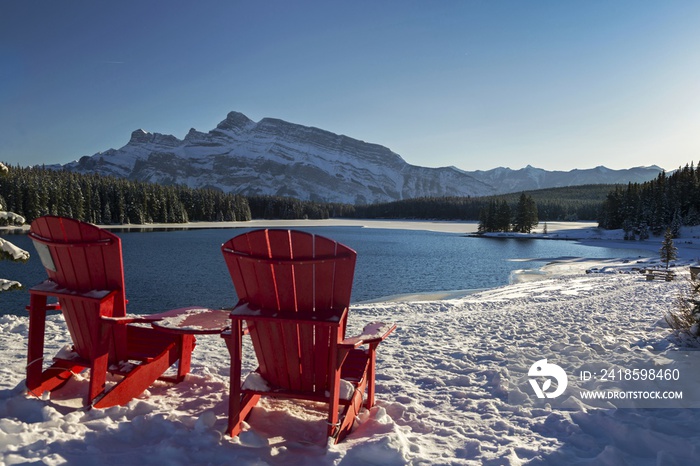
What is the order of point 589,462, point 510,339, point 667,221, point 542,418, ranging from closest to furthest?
point 589,462
point 542,418
point 510,339
point 667,221

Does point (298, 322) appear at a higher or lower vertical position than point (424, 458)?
higher

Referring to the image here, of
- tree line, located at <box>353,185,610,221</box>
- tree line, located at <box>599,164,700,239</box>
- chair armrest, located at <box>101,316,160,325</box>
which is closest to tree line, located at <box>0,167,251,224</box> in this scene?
→ chair armrest, located at <box>101,316,160,325</box>

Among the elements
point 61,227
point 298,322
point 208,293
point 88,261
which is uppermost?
point 61,227

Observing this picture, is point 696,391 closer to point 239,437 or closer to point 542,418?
point 542,418

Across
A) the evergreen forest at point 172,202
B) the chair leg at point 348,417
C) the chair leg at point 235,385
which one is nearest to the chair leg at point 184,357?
the chair leg at point 235,385

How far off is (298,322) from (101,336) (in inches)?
66.3

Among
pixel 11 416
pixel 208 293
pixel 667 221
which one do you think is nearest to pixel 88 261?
pixel 11 416

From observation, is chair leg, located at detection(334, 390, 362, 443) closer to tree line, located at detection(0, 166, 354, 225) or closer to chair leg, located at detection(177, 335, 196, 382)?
chair leg, located at detection(177, 335, 196, 382)

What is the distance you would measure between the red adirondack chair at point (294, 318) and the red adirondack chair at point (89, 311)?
3.06ft

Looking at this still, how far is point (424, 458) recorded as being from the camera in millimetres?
2637

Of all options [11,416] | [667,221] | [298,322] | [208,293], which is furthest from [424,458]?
[667,221]

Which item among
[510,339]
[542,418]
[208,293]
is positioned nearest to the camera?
[542,418]

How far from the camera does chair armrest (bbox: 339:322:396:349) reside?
2752 millimetres

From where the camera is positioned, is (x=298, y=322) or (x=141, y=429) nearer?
(x=298, y=322)
